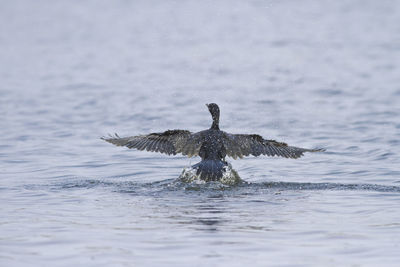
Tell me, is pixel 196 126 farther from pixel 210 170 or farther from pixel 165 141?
pixel 210 170

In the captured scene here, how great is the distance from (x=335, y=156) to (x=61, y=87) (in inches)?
405

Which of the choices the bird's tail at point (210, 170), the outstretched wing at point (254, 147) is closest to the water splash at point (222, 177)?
the bird's tail at point (210, 170)

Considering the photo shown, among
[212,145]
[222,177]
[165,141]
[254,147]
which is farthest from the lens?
Result: [165,141]

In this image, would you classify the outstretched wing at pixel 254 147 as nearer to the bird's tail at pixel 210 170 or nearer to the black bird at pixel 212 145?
the black bird at pixel 212 145

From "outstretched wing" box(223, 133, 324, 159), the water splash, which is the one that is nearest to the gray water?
the water splash

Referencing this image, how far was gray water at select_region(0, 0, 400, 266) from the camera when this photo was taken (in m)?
7.95

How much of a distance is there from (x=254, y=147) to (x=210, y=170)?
1010mm

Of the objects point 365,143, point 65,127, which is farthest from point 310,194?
point 65,127

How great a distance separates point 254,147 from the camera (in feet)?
37.6

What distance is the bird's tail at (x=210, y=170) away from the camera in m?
10.7

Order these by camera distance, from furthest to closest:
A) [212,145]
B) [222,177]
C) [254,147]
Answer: [254,147]
[212,145]
[222,177]

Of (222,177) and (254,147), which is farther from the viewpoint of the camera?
(254,147)

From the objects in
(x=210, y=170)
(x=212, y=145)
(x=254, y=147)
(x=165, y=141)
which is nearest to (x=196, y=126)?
(x=165, y=141)

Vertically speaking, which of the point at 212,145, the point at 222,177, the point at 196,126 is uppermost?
the point at 196,126
